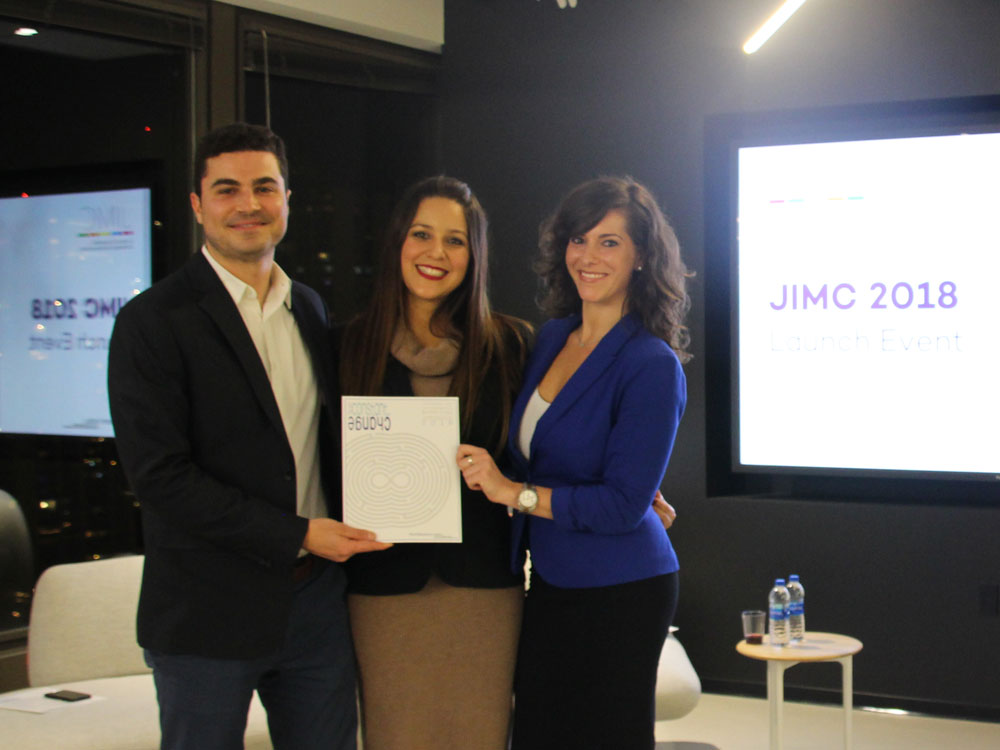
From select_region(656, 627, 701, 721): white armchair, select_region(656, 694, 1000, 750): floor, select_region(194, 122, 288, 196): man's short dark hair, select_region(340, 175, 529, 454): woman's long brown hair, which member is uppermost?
select_region(194, 122, 288, 196): man's short dark hair

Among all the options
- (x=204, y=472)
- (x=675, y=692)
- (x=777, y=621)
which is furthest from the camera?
(x=777, y=621)

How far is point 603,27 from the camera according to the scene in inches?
197

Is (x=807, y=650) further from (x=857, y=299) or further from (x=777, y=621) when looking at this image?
(x=857, y=299)

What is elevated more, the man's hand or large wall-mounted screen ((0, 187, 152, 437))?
large wall-mounted screen ((0, 187, 152, 437))

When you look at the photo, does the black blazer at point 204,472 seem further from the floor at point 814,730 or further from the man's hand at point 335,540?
the floor at point 814,730

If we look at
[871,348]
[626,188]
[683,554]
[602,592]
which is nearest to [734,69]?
[871,348]

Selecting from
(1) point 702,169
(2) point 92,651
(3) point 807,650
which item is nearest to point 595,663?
(3) point 807,650

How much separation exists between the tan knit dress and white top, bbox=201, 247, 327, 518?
22cm

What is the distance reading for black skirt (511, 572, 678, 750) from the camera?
2230 mm

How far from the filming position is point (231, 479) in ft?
6.85

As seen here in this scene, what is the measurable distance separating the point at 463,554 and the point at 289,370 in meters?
0.54

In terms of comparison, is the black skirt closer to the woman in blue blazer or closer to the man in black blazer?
the woman in blue blazer

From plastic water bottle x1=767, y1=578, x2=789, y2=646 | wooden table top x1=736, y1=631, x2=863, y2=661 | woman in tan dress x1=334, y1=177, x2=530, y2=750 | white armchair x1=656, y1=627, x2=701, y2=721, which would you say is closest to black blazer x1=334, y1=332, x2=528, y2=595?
woman in tan dress x1=334, y1=177, x2=530, y2=750

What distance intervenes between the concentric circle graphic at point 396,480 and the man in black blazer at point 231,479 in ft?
0.21
